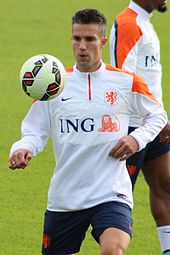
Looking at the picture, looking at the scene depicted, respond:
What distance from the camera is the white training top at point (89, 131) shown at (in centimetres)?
744

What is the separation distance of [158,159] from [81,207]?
1.66m

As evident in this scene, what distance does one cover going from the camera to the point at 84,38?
7535mm

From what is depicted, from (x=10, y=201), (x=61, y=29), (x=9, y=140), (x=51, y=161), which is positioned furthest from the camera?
(x=61, y=29)

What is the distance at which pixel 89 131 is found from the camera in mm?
7449

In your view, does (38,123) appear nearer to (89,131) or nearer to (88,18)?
(89,131)

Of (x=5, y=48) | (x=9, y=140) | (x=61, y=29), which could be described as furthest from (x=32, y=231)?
(x=61, y=29)

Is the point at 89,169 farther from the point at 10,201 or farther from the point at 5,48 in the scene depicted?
the point at 5,48

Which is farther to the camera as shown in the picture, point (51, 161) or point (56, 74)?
point (51, 161)

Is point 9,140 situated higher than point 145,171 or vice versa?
point 145,171

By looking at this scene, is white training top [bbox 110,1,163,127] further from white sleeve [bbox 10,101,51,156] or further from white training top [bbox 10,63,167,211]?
white sleeve [bbox 10,101,51,156]

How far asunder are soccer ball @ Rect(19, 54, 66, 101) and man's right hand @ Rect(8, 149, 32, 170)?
423 mm

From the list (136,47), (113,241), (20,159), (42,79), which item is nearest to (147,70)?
(136,47)

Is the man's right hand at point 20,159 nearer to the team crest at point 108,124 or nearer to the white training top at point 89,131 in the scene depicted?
the white training top at point 89,131

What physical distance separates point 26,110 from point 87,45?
7913 mm
